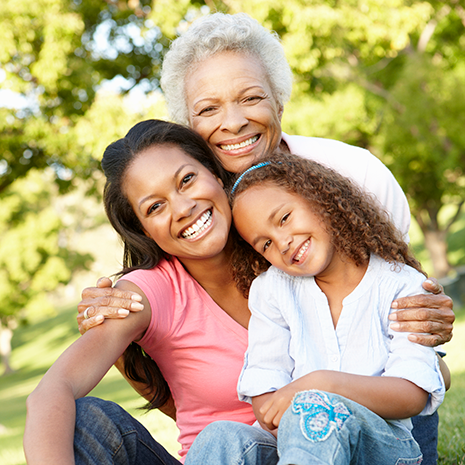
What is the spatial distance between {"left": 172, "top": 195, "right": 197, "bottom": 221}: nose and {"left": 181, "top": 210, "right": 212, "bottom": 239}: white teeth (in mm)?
67

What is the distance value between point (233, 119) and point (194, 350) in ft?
3.88

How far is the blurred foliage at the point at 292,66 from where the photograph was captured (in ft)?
26.3

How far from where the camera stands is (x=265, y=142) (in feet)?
10.0

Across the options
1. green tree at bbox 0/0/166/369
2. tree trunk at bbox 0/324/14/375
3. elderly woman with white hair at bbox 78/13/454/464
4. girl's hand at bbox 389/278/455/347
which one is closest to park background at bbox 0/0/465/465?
green tree at bbox 0/0/166/369

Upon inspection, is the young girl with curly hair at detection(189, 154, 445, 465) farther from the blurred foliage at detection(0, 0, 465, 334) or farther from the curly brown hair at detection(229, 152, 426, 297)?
the blurred foliage at detection(0, 0, 465, 334)

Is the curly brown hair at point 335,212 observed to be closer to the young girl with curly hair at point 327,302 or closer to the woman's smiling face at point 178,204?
the young girl with curly hair at point 327,302

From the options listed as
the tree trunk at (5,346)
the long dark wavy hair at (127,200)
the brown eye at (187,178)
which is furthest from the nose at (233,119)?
the tree trunk at (5,346)

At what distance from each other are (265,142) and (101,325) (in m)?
1.36

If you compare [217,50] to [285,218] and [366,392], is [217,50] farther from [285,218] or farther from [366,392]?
[366,392]

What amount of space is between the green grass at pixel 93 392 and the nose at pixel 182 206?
43.5 inches

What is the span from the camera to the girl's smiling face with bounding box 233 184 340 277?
2422 mm

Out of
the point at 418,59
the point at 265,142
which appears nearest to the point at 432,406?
the point at 265,142

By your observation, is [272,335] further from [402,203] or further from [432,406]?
[402,203]

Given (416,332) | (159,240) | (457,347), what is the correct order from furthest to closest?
(457,347) < (159,240) < (416,332)
